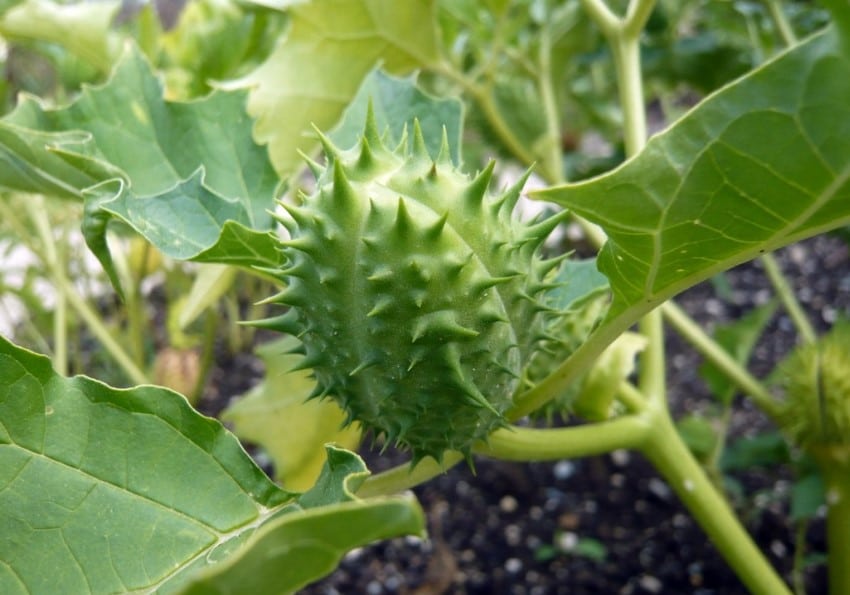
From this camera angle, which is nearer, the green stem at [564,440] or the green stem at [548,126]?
the green stem at [564,440]

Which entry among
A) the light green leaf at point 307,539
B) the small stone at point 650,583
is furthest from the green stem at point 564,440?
the small stone at point 650,583

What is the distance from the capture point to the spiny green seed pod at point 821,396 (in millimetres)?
1184

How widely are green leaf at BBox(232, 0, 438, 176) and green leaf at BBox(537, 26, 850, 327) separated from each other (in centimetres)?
69

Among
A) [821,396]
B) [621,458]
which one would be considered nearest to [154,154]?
[821,396]

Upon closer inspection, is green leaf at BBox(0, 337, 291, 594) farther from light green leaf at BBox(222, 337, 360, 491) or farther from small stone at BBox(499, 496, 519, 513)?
small stone at BBox(499, 496, 519, 513)

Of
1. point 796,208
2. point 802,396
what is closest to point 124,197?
point 796,208

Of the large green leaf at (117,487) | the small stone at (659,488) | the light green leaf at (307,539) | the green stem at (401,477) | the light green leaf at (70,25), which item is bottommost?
the small stone at (659,488)

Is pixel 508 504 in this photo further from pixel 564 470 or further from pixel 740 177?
pixel 740 177

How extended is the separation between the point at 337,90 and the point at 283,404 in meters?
0.49

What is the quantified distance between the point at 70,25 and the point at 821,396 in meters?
1.34

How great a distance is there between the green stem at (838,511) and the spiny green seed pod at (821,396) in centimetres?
2

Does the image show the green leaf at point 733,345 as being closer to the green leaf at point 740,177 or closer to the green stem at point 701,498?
the green stem at point 701,498

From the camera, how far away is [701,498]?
3.34 ft

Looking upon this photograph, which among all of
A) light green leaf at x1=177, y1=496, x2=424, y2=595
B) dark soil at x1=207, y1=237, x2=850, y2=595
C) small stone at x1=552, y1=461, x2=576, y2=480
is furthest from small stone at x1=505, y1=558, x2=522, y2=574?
light green leaf at x1=177, y1=496, x2=424, y2=595
